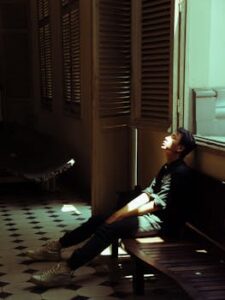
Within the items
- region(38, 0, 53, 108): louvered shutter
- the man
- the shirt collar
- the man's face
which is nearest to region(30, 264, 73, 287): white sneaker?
the man

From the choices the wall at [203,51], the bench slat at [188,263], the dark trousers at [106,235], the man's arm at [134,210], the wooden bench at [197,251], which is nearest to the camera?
the bench slat at [188,263]

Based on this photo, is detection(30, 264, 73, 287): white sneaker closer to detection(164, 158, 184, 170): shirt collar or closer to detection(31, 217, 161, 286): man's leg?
detection(31, 217, 161, 286): man's leg

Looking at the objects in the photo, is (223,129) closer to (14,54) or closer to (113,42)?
(113,42)

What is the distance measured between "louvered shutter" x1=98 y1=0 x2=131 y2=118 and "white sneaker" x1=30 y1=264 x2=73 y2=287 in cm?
147

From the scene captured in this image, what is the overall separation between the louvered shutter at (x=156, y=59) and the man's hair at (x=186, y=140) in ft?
0.91

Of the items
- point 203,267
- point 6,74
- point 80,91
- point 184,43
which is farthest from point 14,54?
point 203,267

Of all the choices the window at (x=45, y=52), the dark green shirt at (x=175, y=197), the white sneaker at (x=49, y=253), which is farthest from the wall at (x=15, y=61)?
the dark green shirt at (x=175, y=197)

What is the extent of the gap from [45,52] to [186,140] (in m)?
5.91

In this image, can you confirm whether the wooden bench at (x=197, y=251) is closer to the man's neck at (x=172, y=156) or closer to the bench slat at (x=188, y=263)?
the bench slat at (x=188, y=263)

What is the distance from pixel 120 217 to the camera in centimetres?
367

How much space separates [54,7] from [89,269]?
5.26 metres

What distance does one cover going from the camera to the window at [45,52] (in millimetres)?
8891

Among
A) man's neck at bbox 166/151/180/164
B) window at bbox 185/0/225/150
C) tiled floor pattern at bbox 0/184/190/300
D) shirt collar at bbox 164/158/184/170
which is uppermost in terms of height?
window at bbox 185/0/225/150

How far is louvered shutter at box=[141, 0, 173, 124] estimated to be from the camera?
3.96 metres
